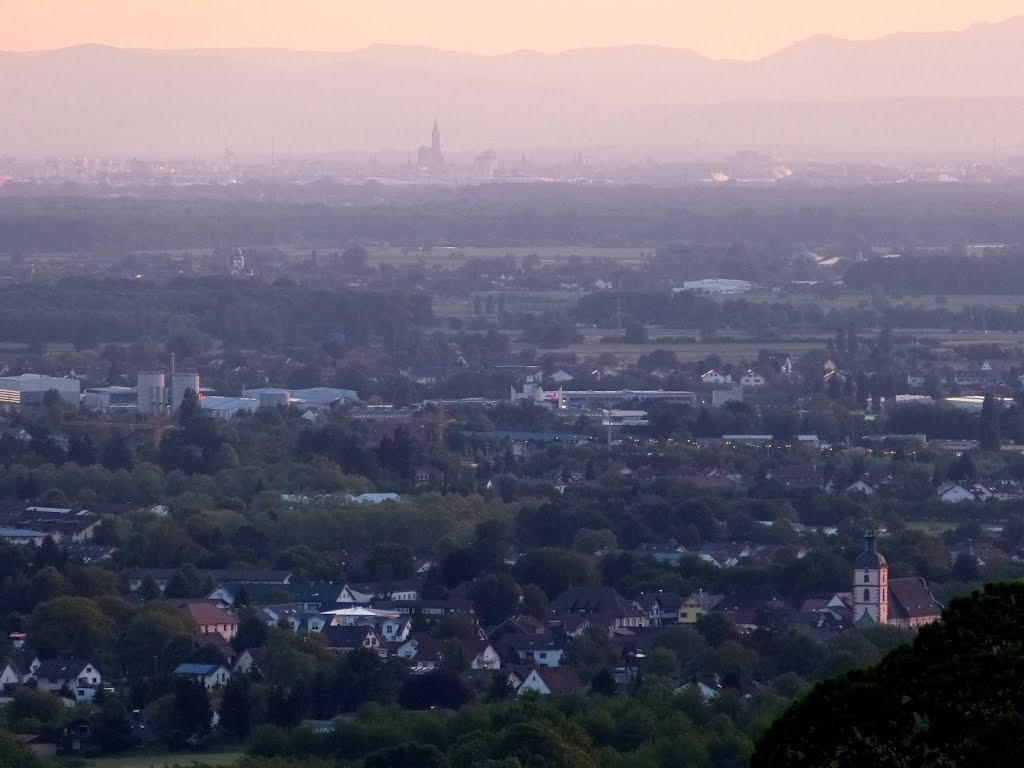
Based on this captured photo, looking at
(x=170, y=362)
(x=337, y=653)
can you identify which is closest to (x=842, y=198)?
(x=170, y=362)

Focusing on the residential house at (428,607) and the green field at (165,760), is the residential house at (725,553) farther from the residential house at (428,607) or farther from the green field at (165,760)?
the green field at (165,760)

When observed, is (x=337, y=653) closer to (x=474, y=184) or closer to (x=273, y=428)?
(x=273, y=428)

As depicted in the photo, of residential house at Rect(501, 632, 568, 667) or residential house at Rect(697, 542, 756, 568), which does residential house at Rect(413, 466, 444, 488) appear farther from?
residential house at Rect(501, 632, 568, 667)

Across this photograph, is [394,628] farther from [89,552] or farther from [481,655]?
[89,552]

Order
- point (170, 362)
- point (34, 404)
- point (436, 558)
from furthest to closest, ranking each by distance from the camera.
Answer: point (170, 362)
point (34, 404)
point (436, 558)

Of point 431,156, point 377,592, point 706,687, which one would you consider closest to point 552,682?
point 706,687
